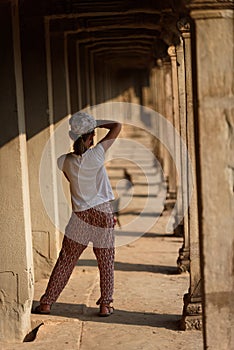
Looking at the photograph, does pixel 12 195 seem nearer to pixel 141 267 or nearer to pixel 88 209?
pixel 88 209

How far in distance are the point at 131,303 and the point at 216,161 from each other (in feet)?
12.6

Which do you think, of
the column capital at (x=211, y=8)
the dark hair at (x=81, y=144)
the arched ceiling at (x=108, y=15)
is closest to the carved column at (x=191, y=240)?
the arched ceiling at (x=108, y=15)

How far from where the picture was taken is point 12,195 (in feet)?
22.8

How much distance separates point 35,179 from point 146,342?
2.89 metres

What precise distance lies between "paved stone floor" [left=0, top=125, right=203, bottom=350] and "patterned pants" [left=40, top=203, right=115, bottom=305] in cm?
28

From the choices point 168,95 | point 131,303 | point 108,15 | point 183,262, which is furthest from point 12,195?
point 168,95

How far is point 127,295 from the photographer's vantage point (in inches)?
339

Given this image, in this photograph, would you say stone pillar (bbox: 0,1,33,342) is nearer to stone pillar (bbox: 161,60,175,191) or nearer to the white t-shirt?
the white t-shirt

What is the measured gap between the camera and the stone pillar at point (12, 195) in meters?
6.91

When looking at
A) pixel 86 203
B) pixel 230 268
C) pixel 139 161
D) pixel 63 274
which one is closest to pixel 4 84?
pixel 86 203

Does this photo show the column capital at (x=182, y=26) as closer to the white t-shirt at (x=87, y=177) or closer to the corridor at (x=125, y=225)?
the corridor at (x=125, y=225)

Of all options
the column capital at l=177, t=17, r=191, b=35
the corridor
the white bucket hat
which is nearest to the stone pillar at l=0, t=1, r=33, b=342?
the corridor

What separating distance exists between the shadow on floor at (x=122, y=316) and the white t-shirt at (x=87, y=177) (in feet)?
3.44

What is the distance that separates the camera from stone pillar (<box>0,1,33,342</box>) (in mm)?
6910
